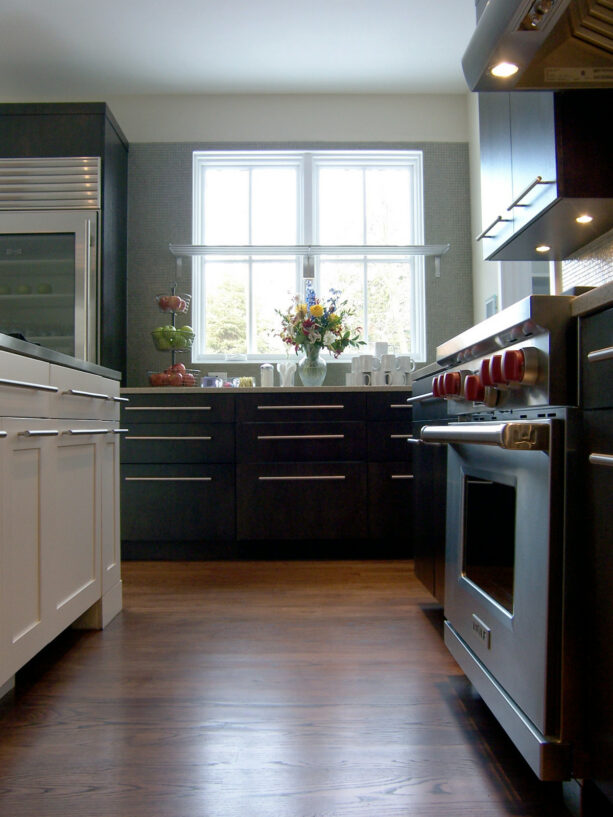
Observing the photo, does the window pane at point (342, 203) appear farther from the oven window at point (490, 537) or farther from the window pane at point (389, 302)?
the oven window at point (490, 537)

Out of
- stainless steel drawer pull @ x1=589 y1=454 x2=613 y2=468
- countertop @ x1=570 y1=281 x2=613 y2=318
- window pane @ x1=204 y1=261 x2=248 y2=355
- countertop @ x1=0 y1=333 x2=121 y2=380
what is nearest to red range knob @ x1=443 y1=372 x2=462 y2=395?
countertop @ x1=570 y1=281 x2=613 y2=318

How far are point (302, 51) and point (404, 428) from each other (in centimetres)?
211

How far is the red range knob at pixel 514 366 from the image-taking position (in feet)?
3.48

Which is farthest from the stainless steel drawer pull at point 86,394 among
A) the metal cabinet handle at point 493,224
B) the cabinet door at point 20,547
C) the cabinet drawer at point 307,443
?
the metal cabinet handle at point 493,224

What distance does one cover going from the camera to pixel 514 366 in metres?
1.07

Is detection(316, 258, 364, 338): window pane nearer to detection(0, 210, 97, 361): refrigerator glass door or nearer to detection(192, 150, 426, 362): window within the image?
detection(192, 150, 426, 362): window

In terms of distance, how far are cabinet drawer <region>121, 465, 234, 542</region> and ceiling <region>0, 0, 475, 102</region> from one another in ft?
7.32

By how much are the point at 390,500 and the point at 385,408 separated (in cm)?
47

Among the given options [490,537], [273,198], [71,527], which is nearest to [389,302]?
[273,198]

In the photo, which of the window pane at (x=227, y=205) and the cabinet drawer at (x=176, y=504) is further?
the window pane at (x=227, y=205)

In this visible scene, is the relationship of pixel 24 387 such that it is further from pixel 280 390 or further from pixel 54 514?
pixel 280 390

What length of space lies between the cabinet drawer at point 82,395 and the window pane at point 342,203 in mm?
2095

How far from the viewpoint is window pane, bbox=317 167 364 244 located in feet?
12.6

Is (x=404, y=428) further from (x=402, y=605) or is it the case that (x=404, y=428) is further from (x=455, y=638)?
(x=455, y=638)
